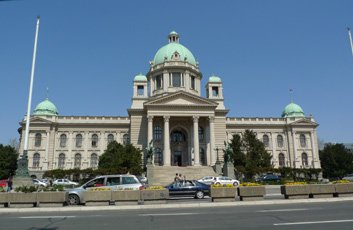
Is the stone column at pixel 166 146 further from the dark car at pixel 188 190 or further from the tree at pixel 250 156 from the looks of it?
the dark car at pixel 188 190

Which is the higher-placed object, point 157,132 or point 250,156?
point 157,132

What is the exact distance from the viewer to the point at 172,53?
68625mm

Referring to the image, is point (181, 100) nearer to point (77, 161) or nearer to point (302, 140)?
point (77, 161)

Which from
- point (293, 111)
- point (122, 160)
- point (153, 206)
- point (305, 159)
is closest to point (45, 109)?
point (122, 160)

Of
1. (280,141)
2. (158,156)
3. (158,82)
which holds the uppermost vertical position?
(158,82)

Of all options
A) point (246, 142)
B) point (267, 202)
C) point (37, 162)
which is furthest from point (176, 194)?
point (37, 162)

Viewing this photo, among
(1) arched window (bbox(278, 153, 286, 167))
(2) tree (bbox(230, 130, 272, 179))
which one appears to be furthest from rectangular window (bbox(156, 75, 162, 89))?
(1) arched window (bbox(278, 153, 286, 167))

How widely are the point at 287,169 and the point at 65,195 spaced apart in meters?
43.5

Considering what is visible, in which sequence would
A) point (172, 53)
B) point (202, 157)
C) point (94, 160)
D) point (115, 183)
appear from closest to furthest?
1. point (115, 183)
2. point (202, 157)
3. point (94, 160)
4. point (172, 53)

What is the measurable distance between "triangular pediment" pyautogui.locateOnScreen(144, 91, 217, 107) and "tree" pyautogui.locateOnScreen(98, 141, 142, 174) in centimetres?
1088

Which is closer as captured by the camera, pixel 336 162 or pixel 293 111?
pixel 336 162

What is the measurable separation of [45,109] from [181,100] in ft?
103

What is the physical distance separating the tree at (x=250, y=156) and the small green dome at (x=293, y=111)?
24.0m

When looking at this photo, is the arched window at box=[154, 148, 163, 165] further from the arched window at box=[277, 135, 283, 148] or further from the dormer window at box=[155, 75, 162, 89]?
the arched window at box=[277, 135, 283, 148]
